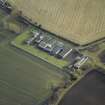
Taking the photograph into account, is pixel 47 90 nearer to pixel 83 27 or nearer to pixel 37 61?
pixel 37 61

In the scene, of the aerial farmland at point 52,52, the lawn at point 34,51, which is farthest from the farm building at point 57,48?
the lawn at point 34,51

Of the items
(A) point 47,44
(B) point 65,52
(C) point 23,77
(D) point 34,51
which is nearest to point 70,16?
(A) point 47,44

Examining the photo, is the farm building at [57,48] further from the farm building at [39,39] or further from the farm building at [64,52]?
the farm building at [39,39]

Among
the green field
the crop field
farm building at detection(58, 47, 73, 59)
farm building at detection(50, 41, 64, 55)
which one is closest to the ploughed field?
the green field

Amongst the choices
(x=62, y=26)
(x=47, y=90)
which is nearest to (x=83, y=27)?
(x=62, y=26)

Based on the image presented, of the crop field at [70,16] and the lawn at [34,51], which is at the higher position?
the crop field at [70,16]
